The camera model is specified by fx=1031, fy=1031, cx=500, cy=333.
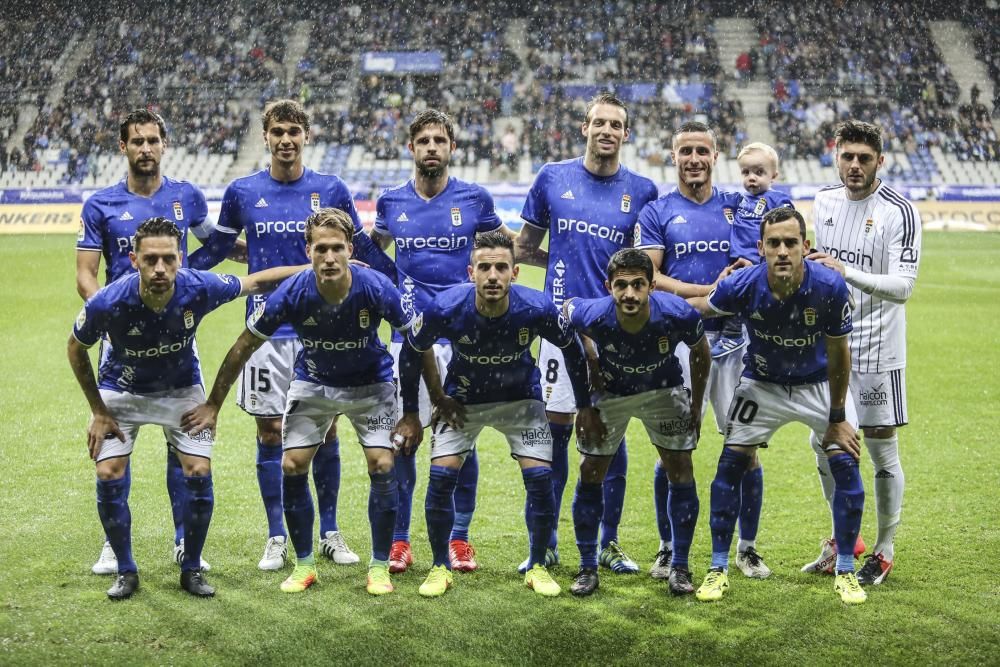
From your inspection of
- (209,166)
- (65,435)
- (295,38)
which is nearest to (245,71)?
(295,38)

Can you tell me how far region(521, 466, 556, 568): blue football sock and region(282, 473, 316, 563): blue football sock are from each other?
45.5 inches

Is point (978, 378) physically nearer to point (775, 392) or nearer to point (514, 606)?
point (775, 392)

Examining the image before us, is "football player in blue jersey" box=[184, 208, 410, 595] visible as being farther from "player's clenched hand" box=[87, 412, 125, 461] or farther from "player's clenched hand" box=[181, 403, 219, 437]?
"player's clenched hand" box=[87, 412, 125, 461]

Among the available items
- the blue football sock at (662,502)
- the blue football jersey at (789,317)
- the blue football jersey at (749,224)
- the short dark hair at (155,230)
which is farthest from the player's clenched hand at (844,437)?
the short dark hair at (155,230)

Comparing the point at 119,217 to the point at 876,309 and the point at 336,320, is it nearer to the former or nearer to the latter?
the point at 336,320

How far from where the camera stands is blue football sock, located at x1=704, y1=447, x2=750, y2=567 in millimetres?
5391

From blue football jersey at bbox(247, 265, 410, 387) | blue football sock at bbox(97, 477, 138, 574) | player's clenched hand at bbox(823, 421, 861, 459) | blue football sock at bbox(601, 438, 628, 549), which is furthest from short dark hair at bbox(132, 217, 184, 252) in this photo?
player's clenched hand at bbox(823, 421, 861, 459)

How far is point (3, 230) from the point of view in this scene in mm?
26438

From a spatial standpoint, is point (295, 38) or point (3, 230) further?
point (295, 38)

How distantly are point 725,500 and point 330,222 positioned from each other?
250 cm

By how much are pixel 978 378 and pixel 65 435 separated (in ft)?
30.5

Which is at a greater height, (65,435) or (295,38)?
(295,38)

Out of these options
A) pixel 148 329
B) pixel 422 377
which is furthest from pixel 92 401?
pixel 422 377

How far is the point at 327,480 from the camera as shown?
607 centimetres
